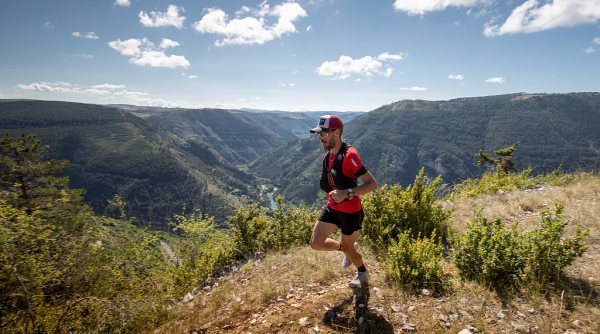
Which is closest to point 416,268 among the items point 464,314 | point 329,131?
point 464,314

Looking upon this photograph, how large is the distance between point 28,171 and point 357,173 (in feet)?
72.6

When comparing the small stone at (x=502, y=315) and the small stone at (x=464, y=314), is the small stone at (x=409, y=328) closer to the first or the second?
the small stone at (x=464, y=314)

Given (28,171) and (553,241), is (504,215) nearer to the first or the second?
(553,241)

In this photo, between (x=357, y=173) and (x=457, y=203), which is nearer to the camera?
(x=357, y=173)

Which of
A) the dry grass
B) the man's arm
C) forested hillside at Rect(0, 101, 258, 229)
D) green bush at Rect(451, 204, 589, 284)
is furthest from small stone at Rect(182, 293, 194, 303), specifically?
forested hillside at Rect(0, 101, 258, 229)

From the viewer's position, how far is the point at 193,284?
5570mm

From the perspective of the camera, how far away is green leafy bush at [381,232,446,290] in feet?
11.0

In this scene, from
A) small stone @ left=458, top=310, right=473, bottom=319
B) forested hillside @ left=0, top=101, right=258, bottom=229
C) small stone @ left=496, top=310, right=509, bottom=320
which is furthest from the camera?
forested hillside @ left=0, top=101, right=258, bottom=229

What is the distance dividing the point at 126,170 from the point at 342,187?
619 ft

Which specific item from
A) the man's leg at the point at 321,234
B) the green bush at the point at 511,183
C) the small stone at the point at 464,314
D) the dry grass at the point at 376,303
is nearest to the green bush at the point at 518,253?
the dry grass at the point at 376,303

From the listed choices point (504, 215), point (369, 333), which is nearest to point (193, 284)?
point (369, 333)

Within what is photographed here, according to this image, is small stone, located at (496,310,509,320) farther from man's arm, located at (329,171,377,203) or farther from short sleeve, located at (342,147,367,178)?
short sleeve, located at (342,147,367,178)

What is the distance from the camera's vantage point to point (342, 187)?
346cm

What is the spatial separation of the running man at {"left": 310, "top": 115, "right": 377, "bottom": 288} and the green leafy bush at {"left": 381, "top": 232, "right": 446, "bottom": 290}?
506 mm
